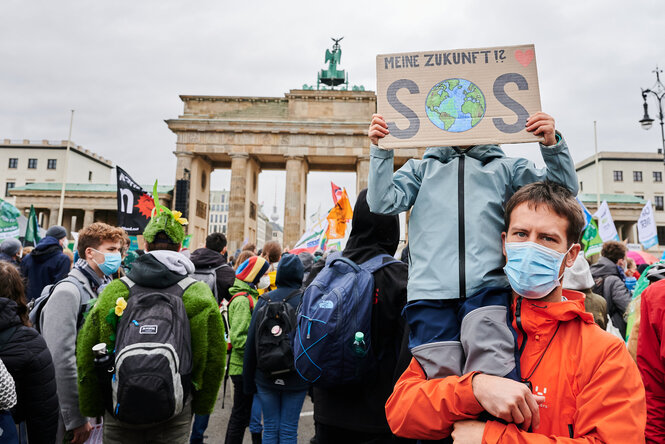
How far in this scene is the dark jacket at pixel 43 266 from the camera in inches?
278

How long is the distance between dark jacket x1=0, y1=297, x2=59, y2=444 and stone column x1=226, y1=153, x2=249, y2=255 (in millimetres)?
36822

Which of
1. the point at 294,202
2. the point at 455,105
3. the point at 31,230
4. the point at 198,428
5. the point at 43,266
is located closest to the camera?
the point at 455,105

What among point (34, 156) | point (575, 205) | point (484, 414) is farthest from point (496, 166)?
point (34, 156)

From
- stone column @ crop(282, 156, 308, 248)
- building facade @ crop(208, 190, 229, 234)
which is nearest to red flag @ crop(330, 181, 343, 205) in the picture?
stone column @ crop(282, 156, 308, 248)

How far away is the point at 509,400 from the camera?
148 cm

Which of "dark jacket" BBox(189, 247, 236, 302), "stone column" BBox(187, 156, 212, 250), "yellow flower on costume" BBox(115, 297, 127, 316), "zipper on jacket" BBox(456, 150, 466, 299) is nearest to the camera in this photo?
"zipper on jacket" BBox(456, 150, 466, 299)

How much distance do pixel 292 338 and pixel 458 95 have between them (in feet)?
8.67

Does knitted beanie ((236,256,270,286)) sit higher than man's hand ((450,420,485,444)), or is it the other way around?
knitted beanie ((236,256,270,286))

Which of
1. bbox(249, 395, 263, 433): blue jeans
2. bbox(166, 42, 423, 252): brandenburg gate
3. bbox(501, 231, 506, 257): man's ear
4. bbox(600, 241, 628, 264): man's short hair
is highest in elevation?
bbox(166, 42, 423, 252): brandenburg gate

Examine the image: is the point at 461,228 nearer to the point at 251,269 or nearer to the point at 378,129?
the point at 378,129

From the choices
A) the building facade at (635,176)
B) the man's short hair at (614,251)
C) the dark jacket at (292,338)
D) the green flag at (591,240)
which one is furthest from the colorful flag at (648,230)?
the building facade at (635,176)

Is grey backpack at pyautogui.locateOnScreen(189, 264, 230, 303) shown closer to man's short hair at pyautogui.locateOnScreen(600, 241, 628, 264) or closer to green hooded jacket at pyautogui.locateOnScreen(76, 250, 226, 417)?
green hooded jacket at pyautogui.locateOnScreen(76, 250, 226, 417)

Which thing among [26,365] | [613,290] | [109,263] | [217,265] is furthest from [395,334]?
[613,290]

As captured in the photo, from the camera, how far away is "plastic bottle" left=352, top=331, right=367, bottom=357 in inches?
101
